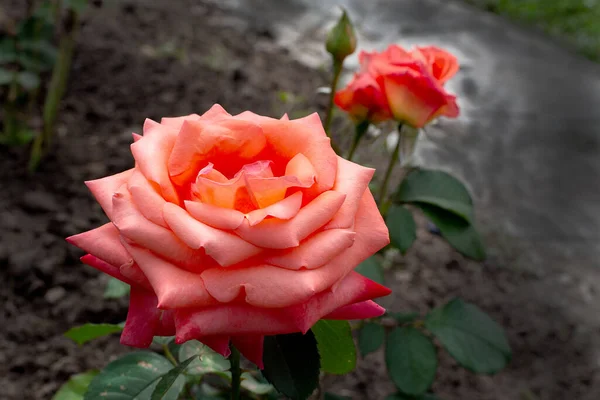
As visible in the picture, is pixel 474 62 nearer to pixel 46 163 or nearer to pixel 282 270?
pixel 46 163

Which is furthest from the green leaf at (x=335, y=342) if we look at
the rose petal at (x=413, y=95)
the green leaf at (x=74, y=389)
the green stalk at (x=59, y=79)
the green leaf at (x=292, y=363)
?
the green stalk at (x=59, y=79)

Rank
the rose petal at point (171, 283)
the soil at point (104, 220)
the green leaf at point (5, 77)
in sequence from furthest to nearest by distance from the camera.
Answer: the green leaf at point (5, 77), the soil at point (104, 220), the rose petal at point (171, 283)

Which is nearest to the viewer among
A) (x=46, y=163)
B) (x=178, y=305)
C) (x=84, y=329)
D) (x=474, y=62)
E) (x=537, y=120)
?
(x=178, y=305)

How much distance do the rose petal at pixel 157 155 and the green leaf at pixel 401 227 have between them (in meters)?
0.37

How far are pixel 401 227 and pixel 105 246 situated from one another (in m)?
0.43

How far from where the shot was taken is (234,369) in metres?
0.48

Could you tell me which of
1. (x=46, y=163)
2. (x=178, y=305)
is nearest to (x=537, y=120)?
(x=46, y=163)

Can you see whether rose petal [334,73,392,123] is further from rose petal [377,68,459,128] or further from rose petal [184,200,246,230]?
rose petal [184,200,246,230]

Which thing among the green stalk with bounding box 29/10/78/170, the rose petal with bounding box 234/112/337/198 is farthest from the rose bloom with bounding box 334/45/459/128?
the green stalk with bounding box 29/10/78/170

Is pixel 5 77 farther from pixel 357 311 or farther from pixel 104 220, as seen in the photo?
pixel 357 311

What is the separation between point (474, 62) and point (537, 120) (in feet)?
1.20

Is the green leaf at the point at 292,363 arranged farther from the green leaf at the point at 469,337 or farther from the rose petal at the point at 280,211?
the green leaf at the point at 469,337

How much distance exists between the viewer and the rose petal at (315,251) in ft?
1.16

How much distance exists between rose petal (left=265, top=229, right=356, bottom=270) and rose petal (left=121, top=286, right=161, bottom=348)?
88 millimetres
